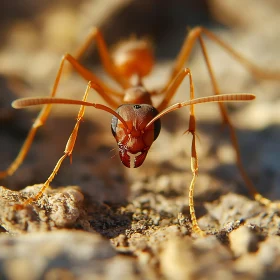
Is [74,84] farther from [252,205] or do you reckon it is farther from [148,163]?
[252,205]

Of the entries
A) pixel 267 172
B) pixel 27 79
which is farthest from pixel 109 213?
pixel 27 79

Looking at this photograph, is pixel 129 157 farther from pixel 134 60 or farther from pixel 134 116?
pixel 134 60

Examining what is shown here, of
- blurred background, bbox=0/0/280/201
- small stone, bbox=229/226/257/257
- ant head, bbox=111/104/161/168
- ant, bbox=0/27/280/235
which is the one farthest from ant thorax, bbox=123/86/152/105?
small stone, bbox=229/226/257/257

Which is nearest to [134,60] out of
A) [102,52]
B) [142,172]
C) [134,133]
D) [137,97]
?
[102,52]

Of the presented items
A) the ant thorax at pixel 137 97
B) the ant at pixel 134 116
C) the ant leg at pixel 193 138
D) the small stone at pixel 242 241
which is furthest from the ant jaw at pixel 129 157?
the small stone at pixel 242 241

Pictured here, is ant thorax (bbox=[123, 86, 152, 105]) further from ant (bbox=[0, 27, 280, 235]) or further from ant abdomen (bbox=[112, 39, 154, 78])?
ant abdomen (bbox=[112, 39, 154, 78])
